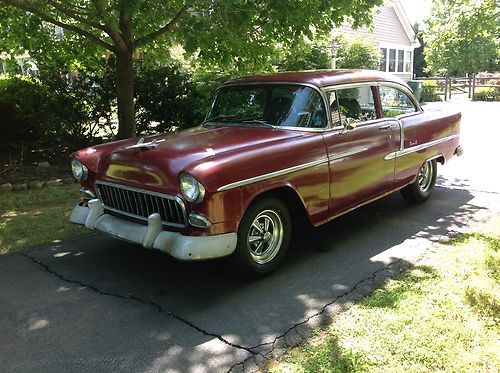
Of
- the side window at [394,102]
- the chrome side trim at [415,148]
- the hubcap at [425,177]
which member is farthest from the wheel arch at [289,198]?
the hubcap at [425,177]

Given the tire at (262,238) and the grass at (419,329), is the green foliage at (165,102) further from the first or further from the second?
the grass at (419,329)

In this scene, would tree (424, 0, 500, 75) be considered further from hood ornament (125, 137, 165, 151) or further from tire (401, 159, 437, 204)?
hood ornament (125, 137, 165, 151)

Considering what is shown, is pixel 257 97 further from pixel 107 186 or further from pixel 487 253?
pixel 487 253

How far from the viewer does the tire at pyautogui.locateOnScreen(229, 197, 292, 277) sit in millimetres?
3891

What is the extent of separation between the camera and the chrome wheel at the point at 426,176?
6.38 metres

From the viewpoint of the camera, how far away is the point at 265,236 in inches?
165

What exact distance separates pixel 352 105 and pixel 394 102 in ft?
3.47

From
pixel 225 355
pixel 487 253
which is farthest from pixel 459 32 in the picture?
pixel 225 355

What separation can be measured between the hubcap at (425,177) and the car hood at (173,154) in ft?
8.73

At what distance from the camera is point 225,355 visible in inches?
120

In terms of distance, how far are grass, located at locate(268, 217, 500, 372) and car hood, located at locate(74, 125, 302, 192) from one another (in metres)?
1.45

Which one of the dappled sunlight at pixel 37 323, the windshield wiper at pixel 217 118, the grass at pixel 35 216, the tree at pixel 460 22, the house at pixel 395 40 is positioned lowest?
the dappled sunlight at pixel 37 323

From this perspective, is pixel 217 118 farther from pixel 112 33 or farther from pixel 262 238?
pixel 112 33

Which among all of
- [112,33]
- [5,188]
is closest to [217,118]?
[112,33]
